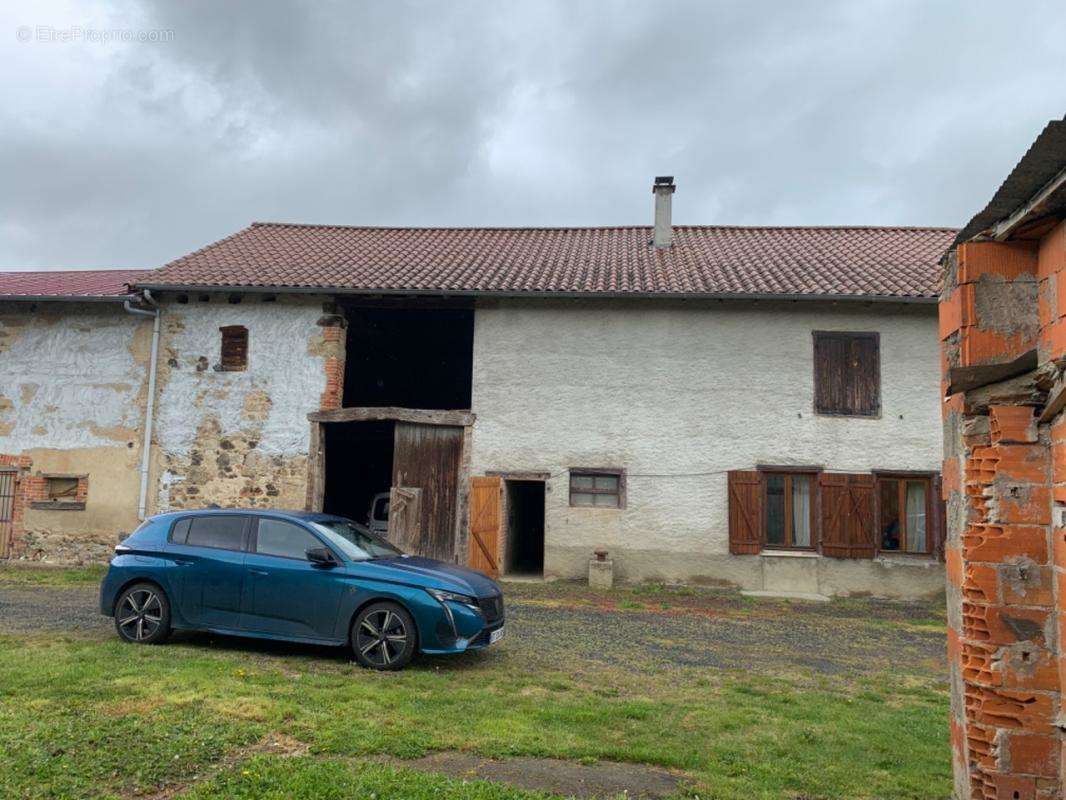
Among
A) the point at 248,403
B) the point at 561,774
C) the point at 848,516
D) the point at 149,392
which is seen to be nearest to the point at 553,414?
the point at 848,516

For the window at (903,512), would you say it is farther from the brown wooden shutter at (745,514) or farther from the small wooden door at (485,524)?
the small wooden door at (485,524)

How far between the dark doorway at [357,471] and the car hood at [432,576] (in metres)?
9.60

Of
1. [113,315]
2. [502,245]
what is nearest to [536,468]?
[502,245]

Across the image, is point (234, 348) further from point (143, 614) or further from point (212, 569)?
point (212, 569)

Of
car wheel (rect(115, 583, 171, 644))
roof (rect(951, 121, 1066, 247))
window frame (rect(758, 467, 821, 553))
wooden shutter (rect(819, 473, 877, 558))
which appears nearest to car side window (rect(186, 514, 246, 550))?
car wheel (rect(115, 583, 171, 644))

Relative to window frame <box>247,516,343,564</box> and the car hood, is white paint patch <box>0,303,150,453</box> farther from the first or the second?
the car hood

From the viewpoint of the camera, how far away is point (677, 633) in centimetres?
967

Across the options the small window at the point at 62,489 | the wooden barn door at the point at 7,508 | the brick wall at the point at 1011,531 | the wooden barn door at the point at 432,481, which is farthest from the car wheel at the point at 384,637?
the wooden barn door at the point at 7,508

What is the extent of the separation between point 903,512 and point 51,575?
15217mm

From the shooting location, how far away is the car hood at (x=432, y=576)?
7188 mm

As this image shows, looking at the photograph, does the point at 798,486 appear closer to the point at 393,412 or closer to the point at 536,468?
Answer: the point at 536,468

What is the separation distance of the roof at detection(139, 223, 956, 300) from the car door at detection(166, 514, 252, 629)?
7195 mm

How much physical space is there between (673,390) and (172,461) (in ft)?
31.8

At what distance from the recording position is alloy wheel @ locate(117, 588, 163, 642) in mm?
7723
